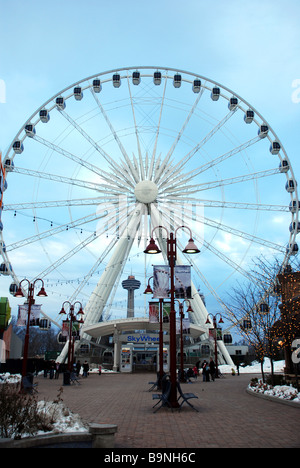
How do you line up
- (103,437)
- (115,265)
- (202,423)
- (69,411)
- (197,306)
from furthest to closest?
(197,306) → (115,265) → (202,423) → (69,411) → (103,437)

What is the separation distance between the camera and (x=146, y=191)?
1454 inches

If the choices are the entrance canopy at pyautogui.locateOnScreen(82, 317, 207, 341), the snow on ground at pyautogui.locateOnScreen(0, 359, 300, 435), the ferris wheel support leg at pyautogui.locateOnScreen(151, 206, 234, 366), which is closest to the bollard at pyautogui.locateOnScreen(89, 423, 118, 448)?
the snow on ground at pyautogui.locateOnScreen(0, 359, 300, 435)

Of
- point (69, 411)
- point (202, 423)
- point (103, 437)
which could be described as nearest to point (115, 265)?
point (69, 411)

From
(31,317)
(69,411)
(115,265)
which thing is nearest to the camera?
(69,411)

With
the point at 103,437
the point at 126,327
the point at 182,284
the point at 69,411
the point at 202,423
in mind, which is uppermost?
the point at 182,284

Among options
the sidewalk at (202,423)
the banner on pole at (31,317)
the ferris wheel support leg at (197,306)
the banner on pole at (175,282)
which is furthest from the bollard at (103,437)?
the ferris wheel support leg at (197,306)

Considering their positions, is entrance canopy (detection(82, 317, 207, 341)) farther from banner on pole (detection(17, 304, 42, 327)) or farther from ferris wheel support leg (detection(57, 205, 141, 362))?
banner on pole (detection(17, 304, 42, 327))

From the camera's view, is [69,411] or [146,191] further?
[146,191]

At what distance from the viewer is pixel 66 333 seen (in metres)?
33.2

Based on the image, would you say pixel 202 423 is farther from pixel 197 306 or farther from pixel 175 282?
pixel 197 306

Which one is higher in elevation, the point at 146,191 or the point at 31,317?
the point at 146,191

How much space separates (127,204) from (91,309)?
1145 cm

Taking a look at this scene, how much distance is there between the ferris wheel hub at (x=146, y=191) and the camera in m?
36.9

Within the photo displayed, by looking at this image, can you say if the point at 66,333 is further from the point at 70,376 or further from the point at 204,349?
the point at 204,349
